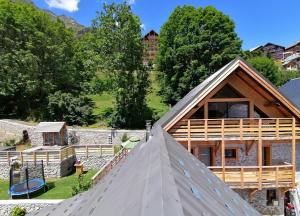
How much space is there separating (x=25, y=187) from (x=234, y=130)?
13.6m

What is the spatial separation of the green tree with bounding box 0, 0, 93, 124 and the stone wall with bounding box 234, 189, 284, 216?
83.3 ft

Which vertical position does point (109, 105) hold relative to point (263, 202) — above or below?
above

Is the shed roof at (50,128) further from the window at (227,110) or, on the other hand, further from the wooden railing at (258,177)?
the wooden railing at (258,177)

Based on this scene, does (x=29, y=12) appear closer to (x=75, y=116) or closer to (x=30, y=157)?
(x=75, y=116)

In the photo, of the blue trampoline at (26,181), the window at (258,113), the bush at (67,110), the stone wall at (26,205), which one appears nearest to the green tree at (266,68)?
the bush at (67,110)

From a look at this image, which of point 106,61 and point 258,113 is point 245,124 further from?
point 106,61

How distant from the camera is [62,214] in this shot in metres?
7.05

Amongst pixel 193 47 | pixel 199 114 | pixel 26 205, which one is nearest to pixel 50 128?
pixel 26 205

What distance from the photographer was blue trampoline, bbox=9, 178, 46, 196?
65.1ft

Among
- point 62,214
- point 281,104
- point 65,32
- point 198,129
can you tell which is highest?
point 65,32

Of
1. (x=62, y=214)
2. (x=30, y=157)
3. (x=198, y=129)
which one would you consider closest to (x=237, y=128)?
(x=198, y=129)

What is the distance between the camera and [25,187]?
2047 centimetres

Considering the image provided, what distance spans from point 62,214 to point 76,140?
27.3 meters

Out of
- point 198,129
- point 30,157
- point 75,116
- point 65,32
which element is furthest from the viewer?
point 65,32
